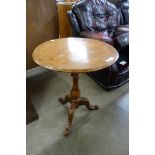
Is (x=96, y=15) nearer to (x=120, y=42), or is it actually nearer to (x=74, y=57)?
(x=120, y=42)

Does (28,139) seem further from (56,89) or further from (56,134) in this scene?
(56,89)

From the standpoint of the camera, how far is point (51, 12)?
248cm

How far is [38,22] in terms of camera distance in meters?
2.40

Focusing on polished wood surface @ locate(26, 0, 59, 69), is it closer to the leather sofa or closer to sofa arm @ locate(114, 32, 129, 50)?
the leather sofa

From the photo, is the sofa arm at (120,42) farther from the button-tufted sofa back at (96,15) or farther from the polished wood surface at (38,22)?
the polished wood surface at (38,22)

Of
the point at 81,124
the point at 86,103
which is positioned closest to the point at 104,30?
the point at 86,103

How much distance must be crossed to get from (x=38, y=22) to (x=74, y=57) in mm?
1155

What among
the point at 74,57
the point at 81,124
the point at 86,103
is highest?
the point at 74,57

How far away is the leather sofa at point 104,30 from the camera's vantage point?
221 centimetres

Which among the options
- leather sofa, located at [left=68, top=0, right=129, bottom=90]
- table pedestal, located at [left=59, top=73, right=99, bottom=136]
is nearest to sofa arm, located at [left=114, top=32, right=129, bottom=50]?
leather sofa, located at [left=68, top=0, right=129, bottom=90]

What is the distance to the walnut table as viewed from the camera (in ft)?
4.44

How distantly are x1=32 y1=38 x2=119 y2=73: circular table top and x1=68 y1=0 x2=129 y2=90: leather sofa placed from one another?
0.45 metres
